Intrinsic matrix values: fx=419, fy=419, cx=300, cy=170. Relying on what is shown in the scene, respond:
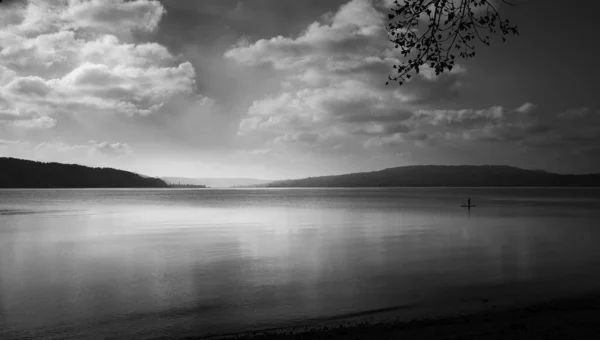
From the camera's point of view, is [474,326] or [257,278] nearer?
[474,326]

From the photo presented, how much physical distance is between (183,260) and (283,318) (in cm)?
1510

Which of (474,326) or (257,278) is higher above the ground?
(474,326)

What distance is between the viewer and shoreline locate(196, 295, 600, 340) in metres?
11.8

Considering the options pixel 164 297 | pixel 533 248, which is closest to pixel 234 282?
pixel 164 297

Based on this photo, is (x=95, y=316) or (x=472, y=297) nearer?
(x=95, y=316)

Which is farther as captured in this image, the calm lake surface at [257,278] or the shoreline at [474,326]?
the calm lake surface at [257,278]

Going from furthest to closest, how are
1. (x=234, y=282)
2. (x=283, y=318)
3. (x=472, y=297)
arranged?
(x=234, y=282) < (x=472, y=297) < (x=283, y=318)

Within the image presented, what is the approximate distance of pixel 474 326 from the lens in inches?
511

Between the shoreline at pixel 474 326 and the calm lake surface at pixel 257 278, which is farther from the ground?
the shoreline at pixel 474 326

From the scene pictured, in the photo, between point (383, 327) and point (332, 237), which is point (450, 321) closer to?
point (383, 327)

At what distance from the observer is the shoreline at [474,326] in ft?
38.6

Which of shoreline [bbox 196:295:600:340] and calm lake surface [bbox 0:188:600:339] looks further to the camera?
calm lake surface [bbox 0:188:600:339]

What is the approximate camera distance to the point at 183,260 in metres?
29.1

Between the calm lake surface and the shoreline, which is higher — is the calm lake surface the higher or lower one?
the lower one
